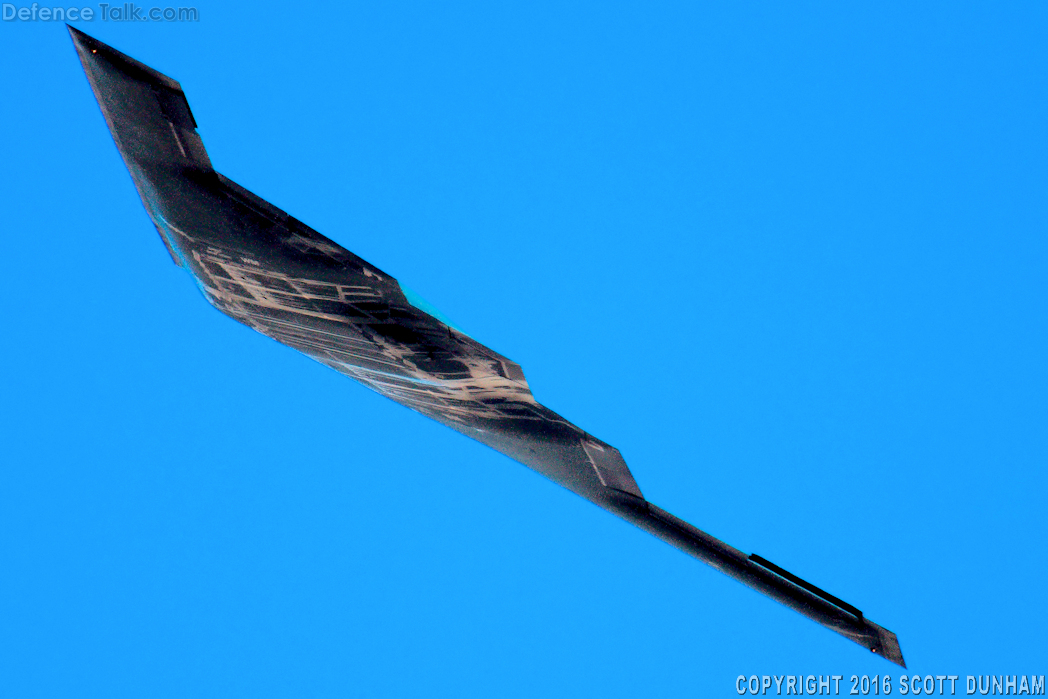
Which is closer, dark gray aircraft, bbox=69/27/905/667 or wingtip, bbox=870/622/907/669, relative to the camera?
dark gray aircraft, bbox=69/27/905/667

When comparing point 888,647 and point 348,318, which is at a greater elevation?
point 888,647

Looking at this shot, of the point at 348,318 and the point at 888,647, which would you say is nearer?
the point at 348,318

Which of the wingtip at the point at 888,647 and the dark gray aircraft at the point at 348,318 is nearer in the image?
the dark gray aircraft at the point at 348,318

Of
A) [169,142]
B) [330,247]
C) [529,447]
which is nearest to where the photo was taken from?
[169,142]

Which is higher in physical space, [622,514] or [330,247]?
[622,514]

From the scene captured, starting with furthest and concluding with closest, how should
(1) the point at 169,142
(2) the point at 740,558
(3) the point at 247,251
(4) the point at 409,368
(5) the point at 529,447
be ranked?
(2) the point at 740,558 → (5) the point at 529,447 → (4) the point at 409,368 → (3) the point at 247,251 → (1) the point at 169,142

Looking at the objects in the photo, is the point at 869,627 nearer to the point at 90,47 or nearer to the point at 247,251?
the point at 247,251

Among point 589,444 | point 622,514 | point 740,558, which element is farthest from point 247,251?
point 740,558

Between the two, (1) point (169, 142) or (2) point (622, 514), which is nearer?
(1) point (169, 142)
